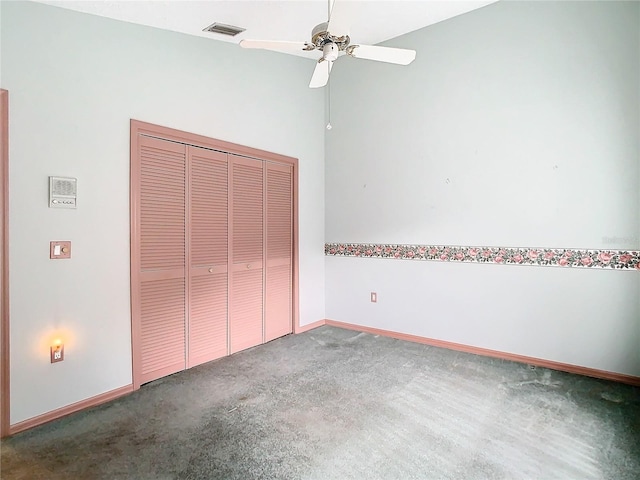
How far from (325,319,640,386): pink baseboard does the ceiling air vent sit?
3.23 meters

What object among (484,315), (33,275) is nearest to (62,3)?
(33,275)

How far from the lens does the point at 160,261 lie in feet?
9.26

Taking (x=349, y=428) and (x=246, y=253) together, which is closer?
(x=349, y=428)

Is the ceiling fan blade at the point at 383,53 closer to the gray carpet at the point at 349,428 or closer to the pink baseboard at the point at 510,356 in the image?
the gray carpet at the point at 349,428

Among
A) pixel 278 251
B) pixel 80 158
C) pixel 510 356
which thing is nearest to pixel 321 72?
pixel 80 158

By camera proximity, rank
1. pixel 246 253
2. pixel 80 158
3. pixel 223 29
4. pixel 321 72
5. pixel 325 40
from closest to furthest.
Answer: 1. pixel 325 40
2. pixel 80 158
3. pixel 321 72
4. pixel 223 29
5. pixel 246 253

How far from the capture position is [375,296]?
4.10 m

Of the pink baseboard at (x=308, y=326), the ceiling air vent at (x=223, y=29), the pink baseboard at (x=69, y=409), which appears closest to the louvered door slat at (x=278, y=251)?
the pink baseboard at (x=308, y=326)

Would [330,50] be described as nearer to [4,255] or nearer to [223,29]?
[223,29]

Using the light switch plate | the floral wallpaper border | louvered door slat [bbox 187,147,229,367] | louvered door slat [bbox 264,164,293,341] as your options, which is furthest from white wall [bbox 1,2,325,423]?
the floral wallpaper border

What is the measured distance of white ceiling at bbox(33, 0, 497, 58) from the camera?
7.88ft

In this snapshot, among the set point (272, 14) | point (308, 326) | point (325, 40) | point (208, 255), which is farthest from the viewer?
point (308, 326)

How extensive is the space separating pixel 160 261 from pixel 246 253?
0.90 m

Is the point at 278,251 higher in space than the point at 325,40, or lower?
lower
